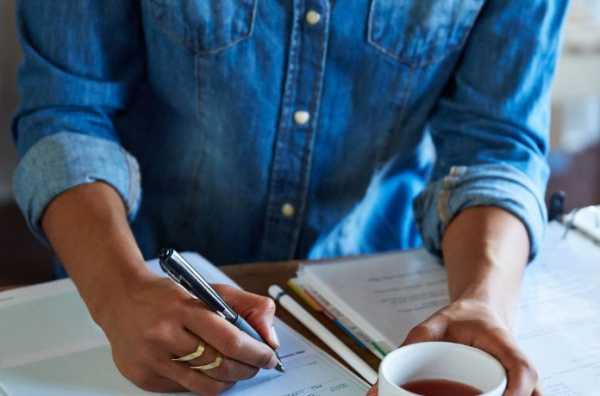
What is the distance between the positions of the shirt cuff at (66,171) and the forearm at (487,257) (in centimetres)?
35

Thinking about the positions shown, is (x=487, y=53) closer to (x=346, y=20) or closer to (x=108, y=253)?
(x=346, y=20)

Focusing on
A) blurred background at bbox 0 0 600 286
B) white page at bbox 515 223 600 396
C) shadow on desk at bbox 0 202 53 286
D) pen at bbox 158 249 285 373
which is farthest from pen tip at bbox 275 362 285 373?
shadow on desk at bbox 0 202 53 286

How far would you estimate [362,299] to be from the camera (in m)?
0.84

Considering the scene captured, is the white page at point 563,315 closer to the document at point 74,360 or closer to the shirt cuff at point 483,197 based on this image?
the shirt cuff at point 483,197

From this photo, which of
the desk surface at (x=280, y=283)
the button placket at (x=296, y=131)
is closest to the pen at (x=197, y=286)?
the desk surface at (x=280, y=283)

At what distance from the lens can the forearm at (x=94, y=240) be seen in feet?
2.44

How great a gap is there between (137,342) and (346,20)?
1.54 feet

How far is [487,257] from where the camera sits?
805 millimetres

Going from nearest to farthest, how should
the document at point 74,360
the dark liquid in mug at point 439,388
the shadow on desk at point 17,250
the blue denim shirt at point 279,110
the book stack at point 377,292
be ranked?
the dark liquid in mug at point 439,388, the document at point 74,360, the book stack at point 377,292, the blue denim shirt at point 279,110, the shadow on desk at point 17,250

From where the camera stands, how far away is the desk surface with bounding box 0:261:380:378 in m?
0.79

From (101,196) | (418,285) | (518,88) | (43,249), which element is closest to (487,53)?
(518,88)

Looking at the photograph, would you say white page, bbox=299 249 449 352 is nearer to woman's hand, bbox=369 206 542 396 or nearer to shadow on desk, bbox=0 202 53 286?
woman's hand, bbox=369 206 542 396

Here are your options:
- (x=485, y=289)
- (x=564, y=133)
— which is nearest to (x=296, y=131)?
(x=485, y=289)

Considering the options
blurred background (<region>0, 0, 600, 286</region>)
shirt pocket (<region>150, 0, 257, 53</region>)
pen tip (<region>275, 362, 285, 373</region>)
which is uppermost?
shirt pocket (<region>150, 0, 257, 53</region>)
